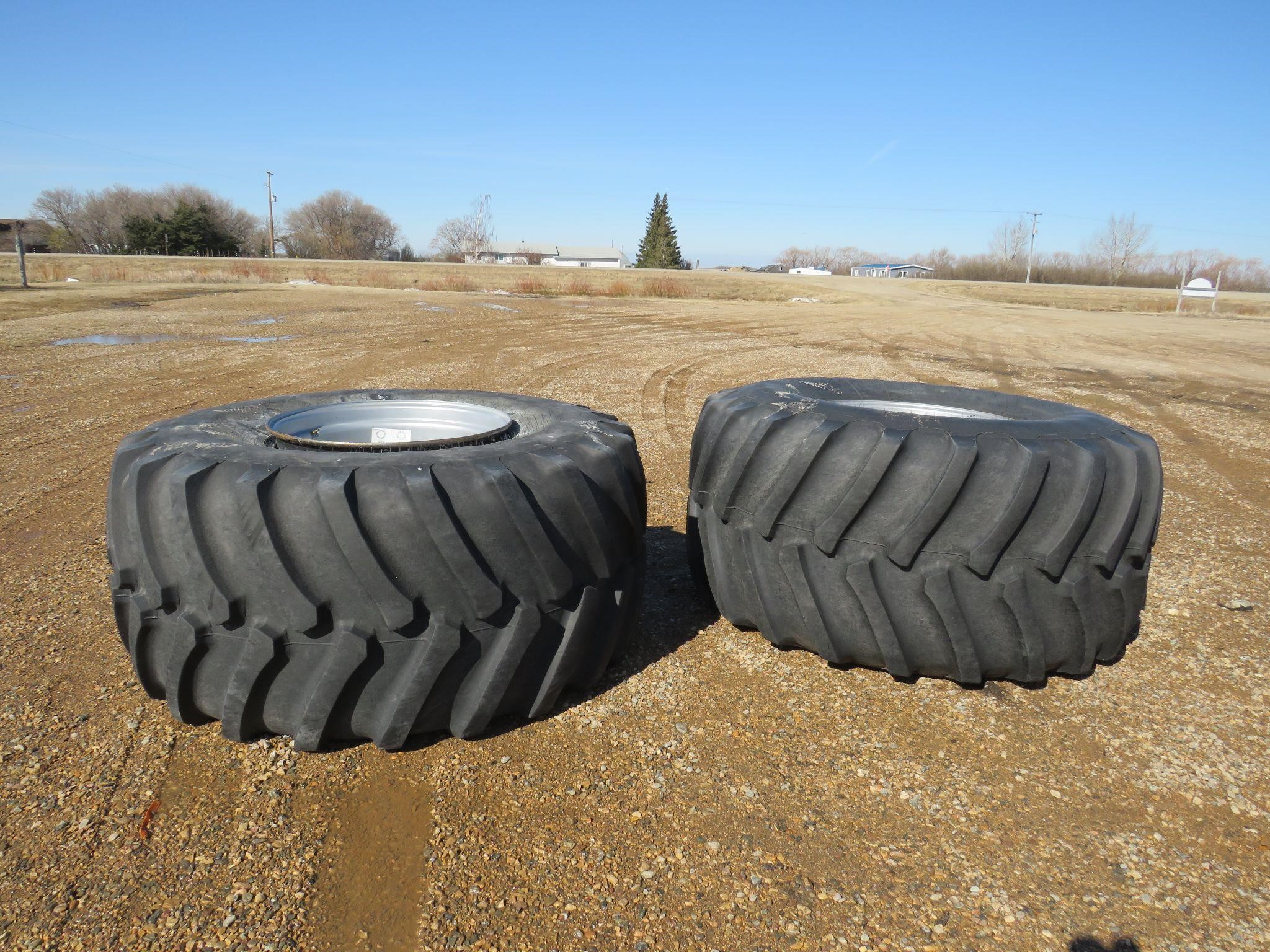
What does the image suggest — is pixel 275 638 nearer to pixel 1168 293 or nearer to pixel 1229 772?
pixel 1229 772

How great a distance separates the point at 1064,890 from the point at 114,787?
2.65 meters

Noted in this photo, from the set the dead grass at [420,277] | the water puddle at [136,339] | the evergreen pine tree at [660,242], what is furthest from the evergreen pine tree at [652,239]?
the water puddle at [136,339]

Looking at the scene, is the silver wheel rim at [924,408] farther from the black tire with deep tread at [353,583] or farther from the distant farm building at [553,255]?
the distant farm building at [553,255]

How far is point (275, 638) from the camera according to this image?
2207 millimetres

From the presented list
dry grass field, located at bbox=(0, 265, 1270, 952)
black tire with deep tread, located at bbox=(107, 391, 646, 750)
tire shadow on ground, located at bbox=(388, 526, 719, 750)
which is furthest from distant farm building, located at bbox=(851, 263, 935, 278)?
black tire with deep tread, located at bbox=(107, 391, 646, 750)

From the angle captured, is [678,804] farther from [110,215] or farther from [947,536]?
[110,215]

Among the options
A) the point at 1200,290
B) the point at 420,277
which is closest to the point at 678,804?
the point at 420,277

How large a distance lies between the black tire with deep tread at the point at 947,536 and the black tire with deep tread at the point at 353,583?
77 centimetres

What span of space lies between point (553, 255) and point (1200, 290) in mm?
88817

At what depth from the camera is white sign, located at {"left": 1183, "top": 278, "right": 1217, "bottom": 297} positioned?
121 ft

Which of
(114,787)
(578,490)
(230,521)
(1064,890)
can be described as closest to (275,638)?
(230,521)

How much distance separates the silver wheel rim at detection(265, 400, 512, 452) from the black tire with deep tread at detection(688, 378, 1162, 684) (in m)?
1.21

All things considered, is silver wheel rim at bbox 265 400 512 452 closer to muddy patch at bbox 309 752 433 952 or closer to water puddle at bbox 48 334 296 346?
muddy patch at bbox 309 752 433 952

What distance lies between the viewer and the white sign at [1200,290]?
36.9m
